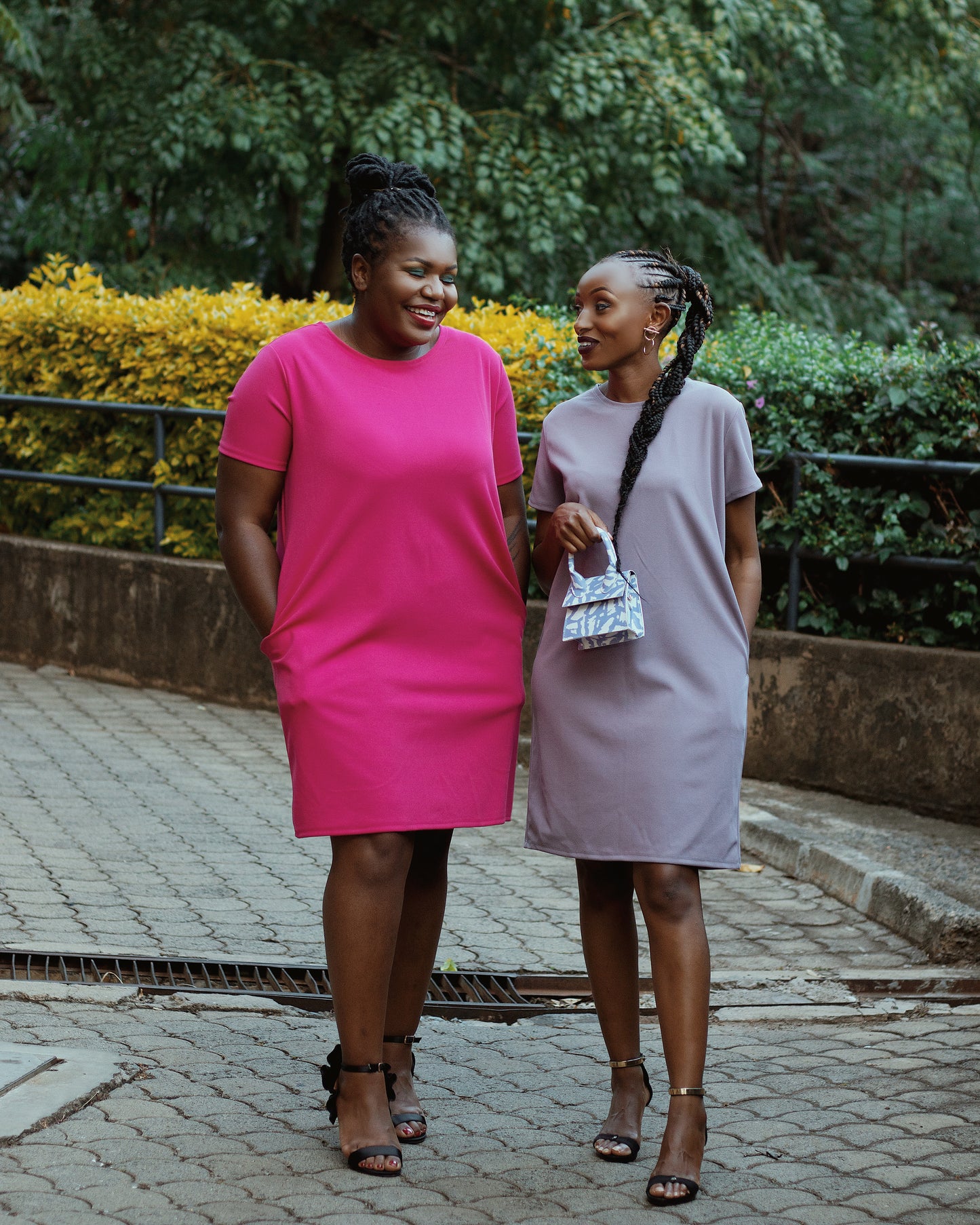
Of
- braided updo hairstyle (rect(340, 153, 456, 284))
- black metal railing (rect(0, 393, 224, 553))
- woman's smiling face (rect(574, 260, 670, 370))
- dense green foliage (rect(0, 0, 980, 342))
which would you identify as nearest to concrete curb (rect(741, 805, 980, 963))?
woman's smiling face (rect(574, 260, 670, 370))

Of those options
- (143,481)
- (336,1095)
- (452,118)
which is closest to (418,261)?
(336,1095)

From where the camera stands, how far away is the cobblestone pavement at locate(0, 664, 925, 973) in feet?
17.4

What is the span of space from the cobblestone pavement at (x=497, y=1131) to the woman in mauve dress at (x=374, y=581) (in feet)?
0.69

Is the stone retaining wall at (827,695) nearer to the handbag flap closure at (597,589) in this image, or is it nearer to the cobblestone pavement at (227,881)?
the cobblestone pavement at (227,881)

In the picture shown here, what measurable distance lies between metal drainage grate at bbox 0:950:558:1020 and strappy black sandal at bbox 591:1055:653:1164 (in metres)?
1.12

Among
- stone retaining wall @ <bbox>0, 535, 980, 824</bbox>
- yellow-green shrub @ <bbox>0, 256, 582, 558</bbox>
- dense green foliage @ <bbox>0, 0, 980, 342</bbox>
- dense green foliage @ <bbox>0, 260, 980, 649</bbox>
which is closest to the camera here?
stone retaining wall @ <bbox>0, 535, 980, 824</bbox>

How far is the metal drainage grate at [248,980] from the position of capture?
481cm

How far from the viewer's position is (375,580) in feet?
11.7

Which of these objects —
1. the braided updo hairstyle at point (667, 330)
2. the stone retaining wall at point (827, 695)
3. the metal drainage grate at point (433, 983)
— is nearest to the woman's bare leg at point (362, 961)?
the braided updo hairstyle at point (667, 330)

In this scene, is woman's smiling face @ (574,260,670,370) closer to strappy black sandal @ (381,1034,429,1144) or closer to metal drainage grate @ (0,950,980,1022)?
strappy black sandal @ (381,1034,429,1144)

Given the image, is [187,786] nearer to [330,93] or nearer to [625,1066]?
A: [625,1066]

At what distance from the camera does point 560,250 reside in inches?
545

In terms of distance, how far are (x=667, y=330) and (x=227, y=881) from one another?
298 centimetres

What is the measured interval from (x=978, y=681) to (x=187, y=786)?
3.34 m
